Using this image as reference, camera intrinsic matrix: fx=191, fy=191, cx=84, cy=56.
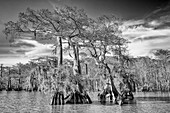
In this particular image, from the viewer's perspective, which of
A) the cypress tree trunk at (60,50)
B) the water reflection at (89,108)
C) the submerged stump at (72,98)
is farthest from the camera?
the cypress tree trunk at (60,50)

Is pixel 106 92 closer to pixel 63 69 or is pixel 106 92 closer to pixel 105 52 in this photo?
pixel 105 52

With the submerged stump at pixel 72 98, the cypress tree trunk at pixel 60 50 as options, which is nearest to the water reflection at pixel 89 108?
the submerged stump at pixel 72 98

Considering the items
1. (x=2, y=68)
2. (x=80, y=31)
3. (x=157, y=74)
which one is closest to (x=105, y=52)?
(x=80, y=31)

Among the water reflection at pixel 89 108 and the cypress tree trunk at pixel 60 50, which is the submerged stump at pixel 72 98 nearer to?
the water reflection at pixel 89 108

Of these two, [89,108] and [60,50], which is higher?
[60,50]

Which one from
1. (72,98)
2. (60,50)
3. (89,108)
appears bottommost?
(89,108)

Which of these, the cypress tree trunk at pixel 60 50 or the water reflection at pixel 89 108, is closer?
the water reflection at pixel 89 108

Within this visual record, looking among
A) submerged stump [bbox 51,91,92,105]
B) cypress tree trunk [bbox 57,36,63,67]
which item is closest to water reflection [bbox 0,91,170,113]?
submerged stump [bbox 51,91,92,105]

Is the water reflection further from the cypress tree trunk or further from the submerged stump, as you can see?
the cypress tree trunk

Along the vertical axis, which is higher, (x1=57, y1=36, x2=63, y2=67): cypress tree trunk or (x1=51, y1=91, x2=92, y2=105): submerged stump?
(x1=57, y1=36, x2=63, y2=67): cypress tree trunk

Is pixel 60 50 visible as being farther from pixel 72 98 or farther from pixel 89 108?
pixel 89 108

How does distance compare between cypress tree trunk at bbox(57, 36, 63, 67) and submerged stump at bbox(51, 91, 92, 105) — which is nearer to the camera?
submerged stump at bbox(51, 91, 92, 105)

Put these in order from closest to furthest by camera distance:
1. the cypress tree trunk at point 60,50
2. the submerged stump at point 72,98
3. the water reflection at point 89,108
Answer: the water reflection at point 89,108 < the submerged stump at point 72,98 < the cypress tree trunk at point 60,50

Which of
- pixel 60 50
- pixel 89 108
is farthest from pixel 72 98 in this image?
pixel 60 50
